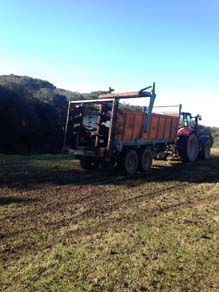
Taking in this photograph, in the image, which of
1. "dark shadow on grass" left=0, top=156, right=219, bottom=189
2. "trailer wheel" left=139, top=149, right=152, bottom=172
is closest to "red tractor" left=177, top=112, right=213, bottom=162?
"dark shadow on grass" left=0, top=156, right=219, bottom=189

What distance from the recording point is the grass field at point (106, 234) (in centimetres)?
475

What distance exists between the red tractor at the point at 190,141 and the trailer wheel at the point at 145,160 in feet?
10.4

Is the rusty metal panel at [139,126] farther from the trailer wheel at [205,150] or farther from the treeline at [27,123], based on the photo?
the treeline at [27,123]

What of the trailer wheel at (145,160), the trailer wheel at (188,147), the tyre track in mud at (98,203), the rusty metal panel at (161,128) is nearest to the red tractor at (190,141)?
the trailer wheel at (188,147)

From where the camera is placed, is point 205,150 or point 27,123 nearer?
point 205,150

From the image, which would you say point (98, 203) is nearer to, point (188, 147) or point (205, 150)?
point (188, 147)

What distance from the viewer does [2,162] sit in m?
14.0

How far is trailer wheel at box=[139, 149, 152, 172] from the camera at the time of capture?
1383 centimetres

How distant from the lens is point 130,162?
43.8ft

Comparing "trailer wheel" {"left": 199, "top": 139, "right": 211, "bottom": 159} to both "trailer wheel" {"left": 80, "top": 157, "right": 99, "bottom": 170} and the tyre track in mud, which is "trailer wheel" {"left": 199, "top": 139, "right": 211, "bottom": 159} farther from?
"trailer wheel" {"left": 80, "top": 157, "right": 99, "bottom": 170}

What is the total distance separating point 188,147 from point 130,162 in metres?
4.61

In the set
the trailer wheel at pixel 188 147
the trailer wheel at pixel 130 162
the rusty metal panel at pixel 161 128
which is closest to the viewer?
the trailer wheel at pixel 130 162

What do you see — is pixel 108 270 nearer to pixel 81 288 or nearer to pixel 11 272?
pixel 81 288

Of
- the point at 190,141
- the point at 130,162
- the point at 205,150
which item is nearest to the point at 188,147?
the point at 190,141
